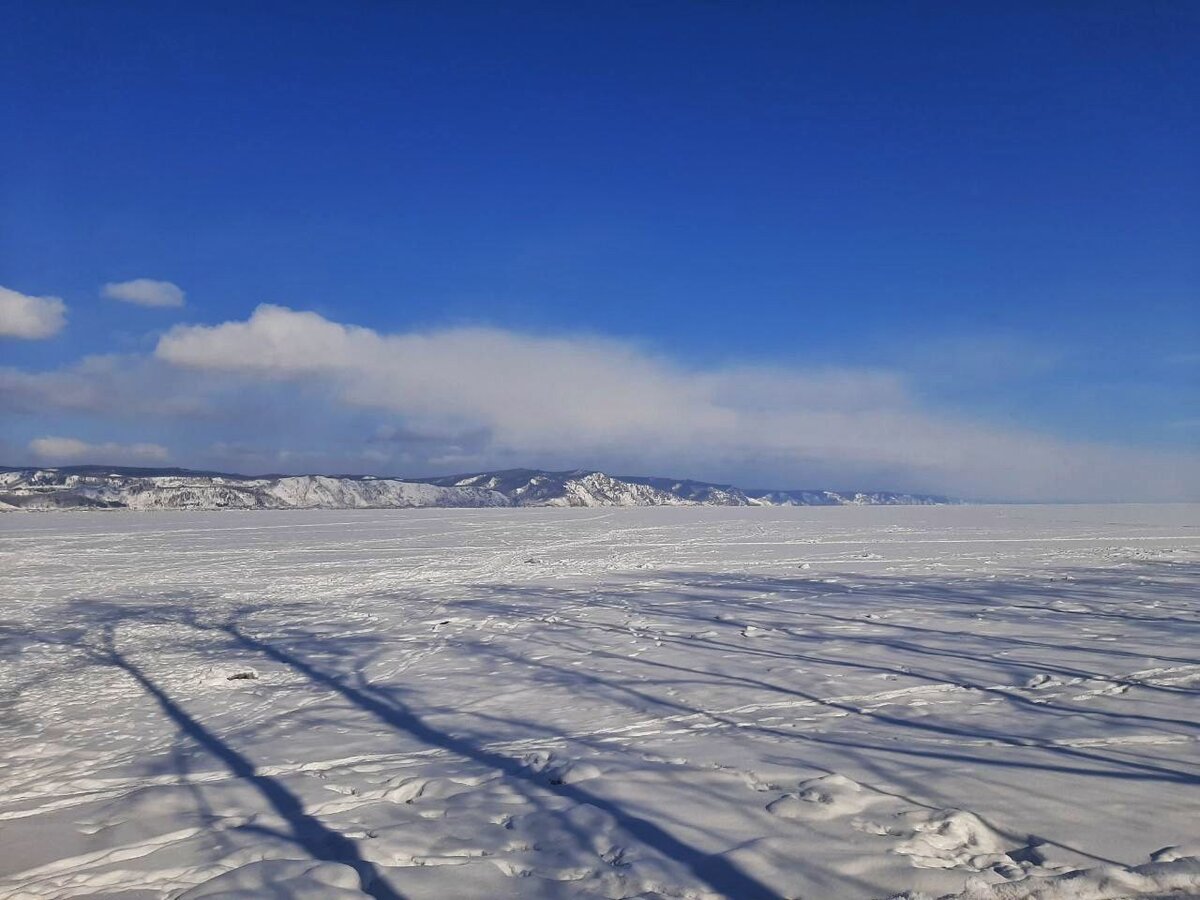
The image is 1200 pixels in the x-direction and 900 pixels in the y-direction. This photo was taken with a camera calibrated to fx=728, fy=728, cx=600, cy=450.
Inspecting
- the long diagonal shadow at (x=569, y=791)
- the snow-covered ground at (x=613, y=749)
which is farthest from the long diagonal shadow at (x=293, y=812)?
the long diagonal shadow at (x=569, y=791)

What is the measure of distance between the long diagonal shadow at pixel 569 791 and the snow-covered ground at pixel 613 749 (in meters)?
0.02

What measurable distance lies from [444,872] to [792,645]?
6811mm

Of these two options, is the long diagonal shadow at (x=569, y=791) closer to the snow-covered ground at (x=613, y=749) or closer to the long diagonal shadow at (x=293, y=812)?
the snow-covered ground at (x=613, y=749)

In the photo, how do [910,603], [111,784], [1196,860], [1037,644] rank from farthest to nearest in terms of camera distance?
[910,603] → [1037,644] → [111,784] → [1196,860]

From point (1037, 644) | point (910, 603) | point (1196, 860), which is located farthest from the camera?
point (910, 603)

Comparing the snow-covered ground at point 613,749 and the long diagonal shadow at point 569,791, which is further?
the snow-covered ground at point 613,749

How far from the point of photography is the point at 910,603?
1350cm

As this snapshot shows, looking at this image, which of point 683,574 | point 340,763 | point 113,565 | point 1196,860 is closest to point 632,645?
point 340,763

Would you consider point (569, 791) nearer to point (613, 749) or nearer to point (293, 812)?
point (613, 749)

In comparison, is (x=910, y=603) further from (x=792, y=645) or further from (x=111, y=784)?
(x=111, y=784)

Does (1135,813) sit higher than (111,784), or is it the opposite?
(1135,813)

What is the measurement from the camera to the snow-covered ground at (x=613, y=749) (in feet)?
14.1

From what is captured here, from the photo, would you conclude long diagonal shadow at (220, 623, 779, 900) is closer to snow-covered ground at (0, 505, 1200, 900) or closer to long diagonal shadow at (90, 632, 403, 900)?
snow-covered ground at (0, 505, 1200, 900)

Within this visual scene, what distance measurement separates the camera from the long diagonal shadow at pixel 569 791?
161 inches
